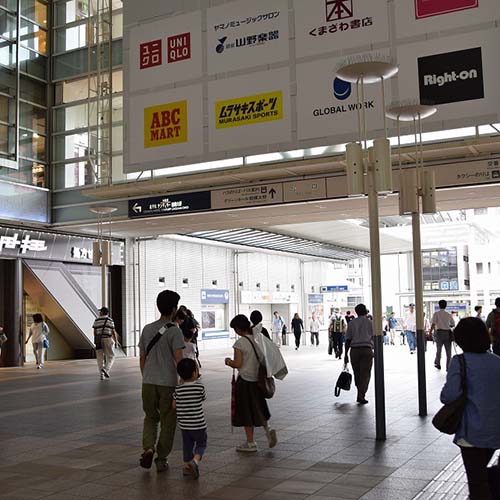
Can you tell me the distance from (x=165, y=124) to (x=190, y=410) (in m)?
11.5

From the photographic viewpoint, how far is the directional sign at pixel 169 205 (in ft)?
56.1

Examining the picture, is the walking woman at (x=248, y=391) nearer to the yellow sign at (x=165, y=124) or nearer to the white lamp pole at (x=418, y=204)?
the white lamp pole at (x=418, y=204)

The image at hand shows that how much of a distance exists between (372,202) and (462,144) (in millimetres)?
6008

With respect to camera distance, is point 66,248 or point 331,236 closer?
point 66,248

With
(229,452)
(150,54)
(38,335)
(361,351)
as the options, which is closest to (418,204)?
(361,351)

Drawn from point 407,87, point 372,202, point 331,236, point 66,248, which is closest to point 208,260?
point 331,236

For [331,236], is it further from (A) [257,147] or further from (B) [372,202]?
(B) [372,202]

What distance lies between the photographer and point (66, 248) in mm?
23016

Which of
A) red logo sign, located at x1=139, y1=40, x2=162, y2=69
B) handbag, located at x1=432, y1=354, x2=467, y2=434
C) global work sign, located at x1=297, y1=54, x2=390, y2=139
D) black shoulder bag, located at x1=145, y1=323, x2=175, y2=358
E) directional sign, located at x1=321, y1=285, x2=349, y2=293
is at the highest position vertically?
red logo sign, located at x1=139, y1=40, x2=162, y2=69

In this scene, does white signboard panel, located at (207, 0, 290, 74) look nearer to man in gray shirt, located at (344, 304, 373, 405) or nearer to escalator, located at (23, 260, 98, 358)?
man in gray shirt, located at (344, 304, 373, 405)

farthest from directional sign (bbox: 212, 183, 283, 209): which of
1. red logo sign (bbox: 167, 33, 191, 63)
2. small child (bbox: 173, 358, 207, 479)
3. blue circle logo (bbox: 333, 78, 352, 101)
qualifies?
small child (bbox: 173, 358, 207, 479)

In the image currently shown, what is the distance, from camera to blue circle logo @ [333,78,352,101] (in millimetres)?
14336

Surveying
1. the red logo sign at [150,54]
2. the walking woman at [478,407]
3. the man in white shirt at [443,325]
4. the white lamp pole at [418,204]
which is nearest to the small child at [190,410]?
the walking woman at [478,407]

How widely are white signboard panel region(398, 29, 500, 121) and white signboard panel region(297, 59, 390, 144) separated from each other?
26.3 inches
